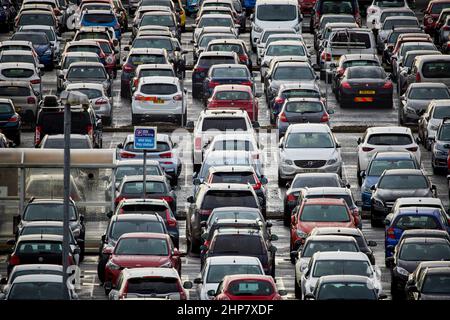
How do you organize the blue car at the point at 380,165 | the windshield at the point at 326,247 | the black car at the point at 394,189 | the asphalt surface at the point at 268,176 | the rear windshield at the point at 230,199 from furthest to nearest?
the blue car at the point at 380,165, the black car at the point at 394,189, the rear windshield at the point at 230,199, the asphalt surface at the point at 268,176, the windshield at the point at 326,247

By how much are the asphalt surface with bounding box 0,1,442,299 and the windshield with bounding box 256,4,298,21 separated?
197 cm

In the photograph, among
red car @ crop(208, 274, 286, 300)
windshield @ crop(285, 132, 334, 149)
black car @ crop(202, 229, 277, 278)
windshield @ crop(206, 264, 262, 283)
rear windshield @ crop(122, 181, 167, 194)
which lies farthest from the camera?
windshield @ crop(285, 132, 334, 149)

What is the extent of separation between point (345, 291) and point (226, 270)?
2.59 m

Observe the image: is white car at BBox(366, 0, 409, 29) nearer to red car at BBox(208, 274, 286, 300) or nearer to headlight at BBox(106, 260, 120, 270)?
headlight at BBox(106, 260, 120, 270)

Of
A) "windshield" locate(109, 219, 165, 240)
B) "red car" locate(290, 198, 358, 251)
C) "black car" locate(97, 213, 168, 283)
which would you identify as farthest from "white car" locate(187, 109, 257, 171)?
"windshield" locate(109, 219, 165, 240)

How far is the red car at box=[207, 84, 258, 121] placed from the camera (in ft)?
176

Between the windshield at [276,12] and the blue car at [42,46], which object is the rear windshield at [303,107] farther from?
the windshield at [276,12]

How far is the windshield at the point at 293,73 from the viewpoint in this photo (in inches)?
2293

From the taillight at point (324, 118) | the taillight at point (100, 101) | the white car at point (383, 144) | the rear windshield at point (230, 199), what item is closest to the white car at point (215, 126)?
the taillight at point (324, 118)

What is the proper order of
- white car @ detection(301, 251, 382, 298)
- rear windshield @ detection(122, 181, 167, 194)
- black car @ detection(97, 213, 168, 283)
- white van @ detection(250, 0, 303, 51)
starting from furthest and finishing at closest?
white van @ detection(250, 0, 303, 51) < rear windshield @ detection(122, 181, 167, 194) < black car @ detection(97, 213, 168, 283) < white car @ detection(301, 251, 382, 298)

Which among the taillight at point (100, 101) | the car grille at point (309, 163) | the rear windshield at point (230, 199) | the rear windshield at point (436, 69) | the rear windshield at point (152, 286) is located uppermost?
the rear windshield at point (152, 286)

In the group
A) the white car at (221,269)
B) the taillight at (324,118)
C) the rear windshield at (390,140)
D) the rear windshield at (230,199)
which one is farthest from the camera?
the taillight at (324,118)

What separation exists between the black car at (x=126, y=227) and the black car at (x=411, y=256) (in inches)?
190
